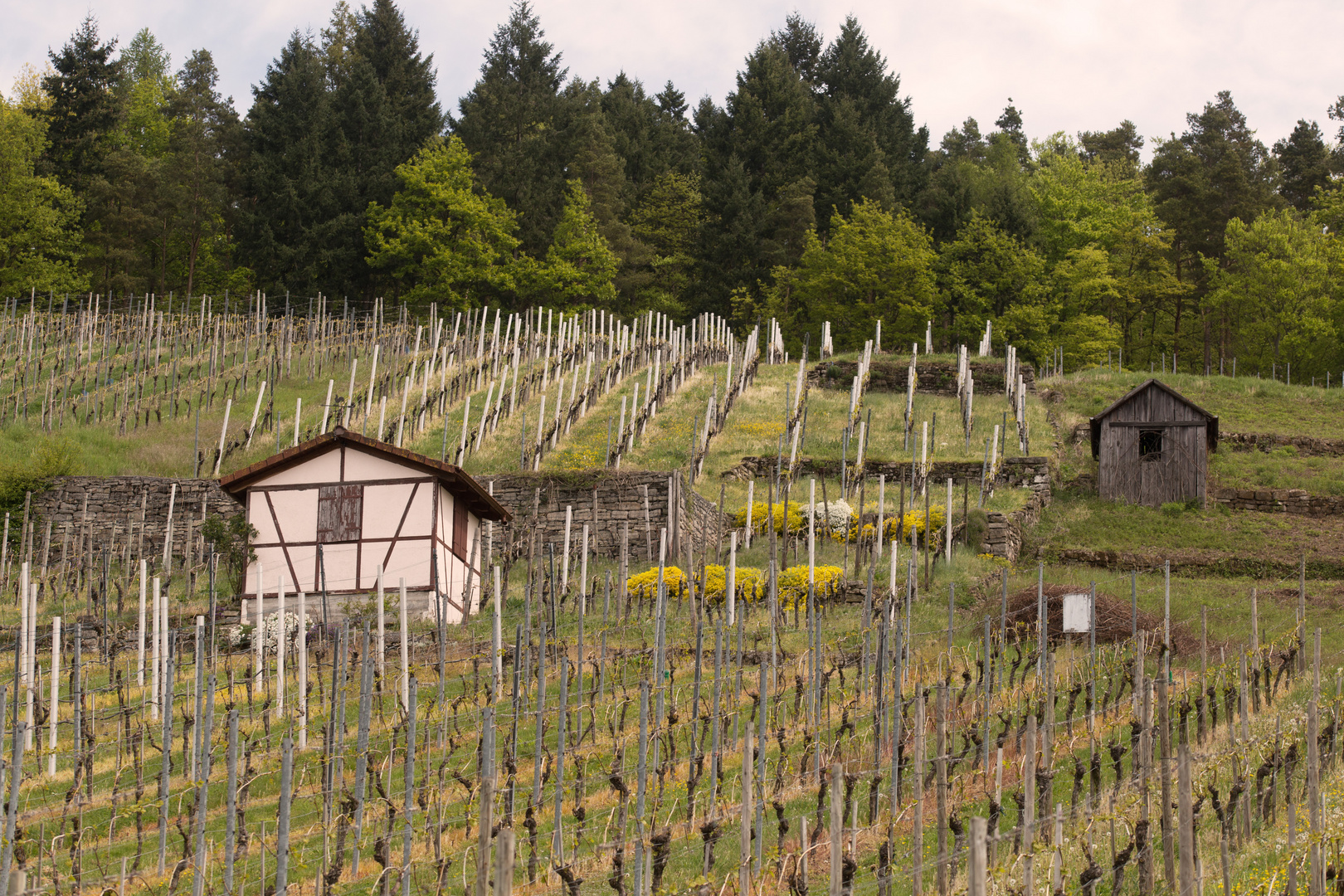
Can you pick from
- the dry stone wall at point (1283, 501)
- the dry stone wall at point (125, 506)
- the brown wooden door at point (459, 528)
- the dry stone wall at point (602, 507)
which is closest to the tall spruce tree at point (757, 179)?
the dry stone wall at point (1283, 501)

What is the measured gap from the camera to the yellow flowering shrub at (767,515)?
24.3 meters

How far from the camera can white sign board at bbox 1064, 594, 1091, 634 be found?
16.4m

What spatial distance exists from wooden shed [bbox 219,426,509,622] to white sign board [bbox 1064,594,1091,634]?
8.66 meters

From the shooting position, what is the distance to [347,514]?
66.4ft

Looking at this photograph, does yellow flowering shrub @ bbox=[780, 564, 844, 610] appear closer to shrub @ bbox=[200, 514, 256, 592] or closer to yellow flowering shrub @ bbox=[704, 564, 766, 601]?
yellow flowering shrub @ bbox=[704, 564, 766, 601]

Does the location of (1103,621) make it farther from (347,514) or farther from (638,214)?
(638,214)

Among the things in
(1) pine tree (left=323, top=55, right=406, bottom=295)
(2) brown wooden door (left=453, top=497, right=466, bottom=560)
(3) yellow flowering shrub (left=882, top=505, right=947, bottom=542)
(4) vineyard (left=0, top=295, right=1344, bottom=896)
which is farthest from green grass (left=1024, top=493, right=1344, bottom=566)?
(1) pine tree (left=323, top=55, right=406, bottom=295)

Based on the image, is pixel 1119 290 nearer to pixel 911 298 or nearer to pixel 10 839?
pixel 911 298

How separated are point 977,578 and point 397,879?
1357 cm

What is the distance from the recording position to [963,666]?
16062 mm

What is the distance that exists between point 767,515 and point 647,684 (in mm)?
14067

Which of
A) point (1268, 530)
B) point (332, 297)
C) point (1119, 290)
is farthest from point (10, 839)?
point (1119, 290)

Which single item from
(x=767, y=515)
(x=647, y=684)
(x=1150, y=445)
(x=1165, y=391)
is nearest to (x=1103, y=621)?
(x=647, y=684)

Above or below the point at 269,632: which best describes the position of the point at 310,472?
above
